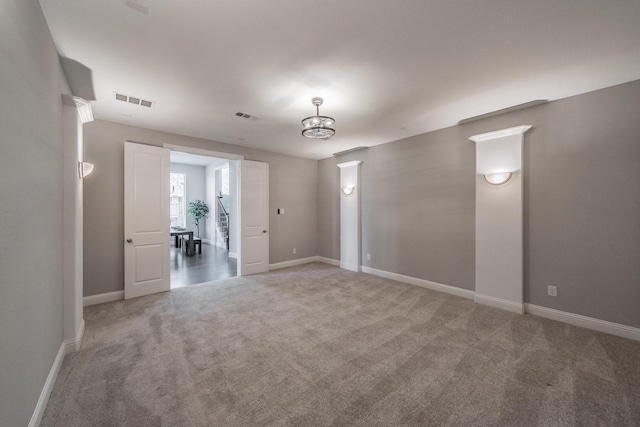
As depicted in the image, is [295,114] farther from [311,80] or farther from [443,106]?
[443,106]

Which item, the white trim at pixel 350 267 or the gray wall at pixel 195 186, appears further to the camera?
the gray wall at pixel 195 186

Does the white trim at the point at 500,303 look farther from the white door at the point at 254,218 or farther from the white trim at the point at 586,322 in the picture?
the white door at the point at 254,218

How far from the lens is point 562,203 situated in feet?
10.6

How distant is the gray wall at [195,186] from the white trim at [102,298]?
611 cm

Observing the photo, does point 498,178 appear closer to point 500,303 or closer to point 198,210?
point 500,303

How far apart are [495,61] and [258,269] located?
17.1 feet

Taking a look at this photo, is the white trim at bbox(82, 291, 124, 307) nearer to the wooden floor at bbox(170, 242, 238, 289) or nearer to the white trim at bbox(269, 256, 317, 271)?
the wooden floor at bbox(170, 242, 238, 289)

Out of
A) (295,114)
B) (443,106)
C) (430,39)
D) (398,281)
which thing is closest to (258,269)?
(398,281)

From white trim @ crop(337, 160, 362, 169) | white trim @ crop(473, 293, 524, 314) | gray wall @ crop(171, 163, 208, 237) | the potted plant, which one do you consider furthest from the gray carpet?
gray wall @ crop(171, 163, 208, 237)

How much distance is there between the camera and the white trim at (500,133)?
3.44m

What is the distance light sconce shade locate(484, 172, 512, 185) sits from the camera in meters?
3.57

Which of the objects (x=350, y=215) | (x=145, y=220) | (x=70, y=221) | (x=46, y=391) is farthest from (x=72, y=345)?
(x=350, y=215)

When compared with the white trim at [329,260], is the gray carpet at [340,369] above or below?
below

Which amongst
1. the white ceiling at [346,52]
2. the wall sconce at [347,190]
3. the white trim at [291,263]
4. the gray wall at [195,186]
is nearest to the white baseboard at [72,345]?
the white ceiling at [346,52]
